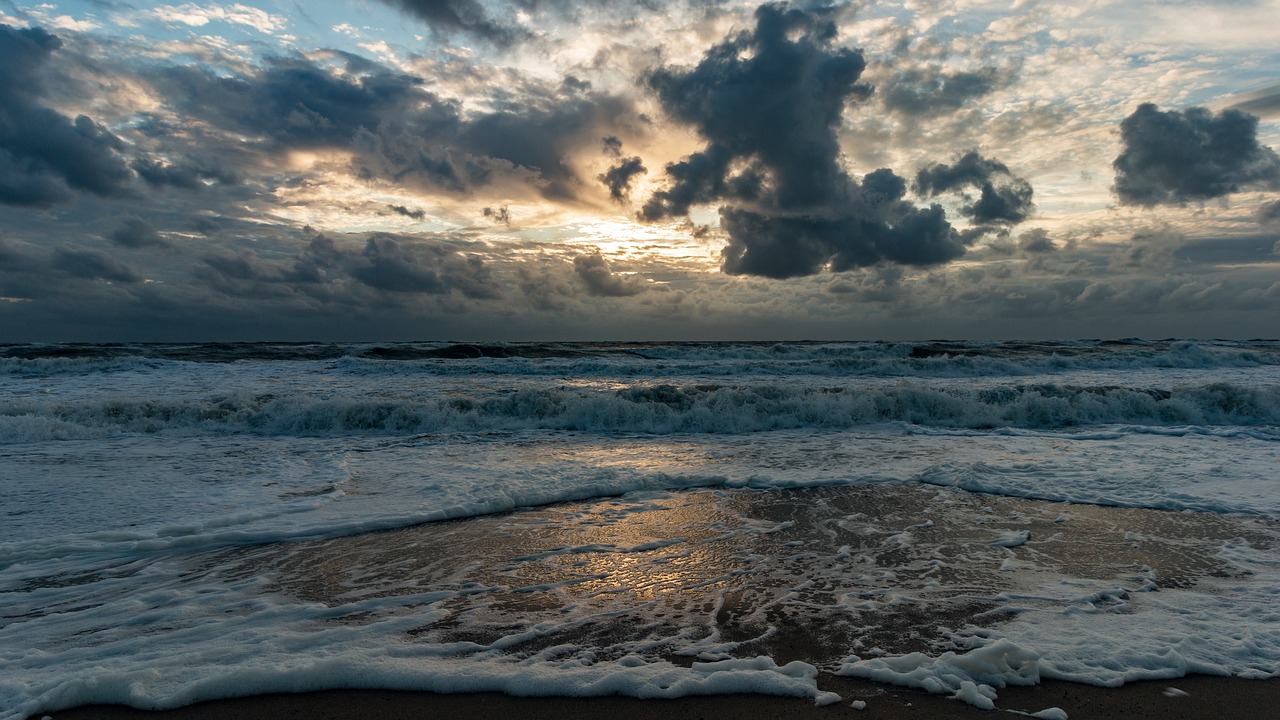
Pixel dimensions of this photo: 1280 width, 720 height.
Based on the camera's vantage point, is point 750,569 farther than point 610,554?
No

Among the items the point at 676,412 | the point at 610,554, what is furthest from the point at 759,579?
the point at 676,412

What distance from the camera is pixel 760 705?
3.16 meters

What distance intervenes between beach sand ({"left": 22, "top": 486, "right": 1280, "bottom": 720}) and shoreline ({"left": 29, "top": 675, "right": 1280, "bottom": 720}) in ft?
0.03

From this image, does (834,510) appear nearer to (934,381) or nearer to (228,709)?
(228,709)

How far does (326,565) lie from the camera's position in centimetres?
531

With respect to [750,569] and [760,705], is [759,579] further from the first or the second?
[760,705]

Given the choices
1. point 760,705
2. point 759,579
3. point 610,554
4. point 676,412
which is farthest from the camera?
point 676,412

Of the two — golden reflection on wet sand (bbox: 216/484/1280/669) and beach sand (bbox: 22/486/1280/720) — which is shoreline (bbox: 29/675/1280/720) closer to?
beach sand (bbox: 22/486/1280/720)

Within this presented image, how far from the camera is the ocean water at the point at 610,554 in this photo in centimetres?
353

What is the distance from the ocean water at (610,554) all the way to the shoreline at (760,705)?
8 centimetres

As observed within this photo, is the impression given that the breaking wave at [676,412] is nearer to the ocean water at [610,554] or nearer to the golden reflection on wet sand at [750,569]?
the ocean water at [610,554]

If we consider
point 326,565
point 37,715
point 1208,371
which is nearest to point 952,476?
point 326,565

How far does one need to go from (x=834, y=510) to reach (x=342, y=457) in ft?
26.0

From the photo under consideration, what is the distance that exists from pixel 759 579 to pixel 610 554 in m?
1.37
